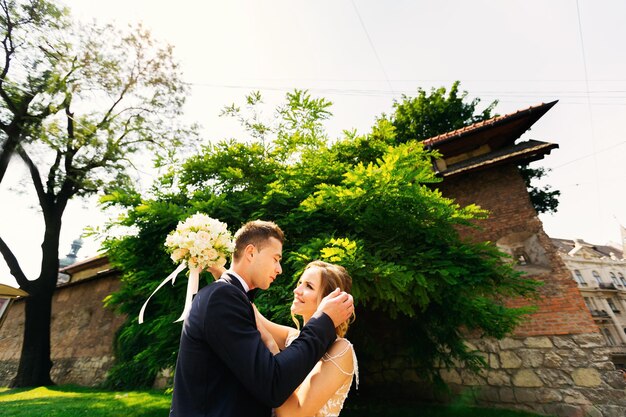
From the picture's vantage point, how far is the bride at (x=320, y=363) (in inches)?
60.1

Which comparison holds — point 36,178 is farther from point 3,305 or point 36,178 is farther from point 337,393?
point 337,393

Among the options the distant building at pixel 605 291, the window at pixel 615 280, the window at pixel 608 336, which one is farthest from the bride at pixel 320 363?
the window at pixel 615 280

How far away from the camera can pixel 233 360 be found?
1310mm

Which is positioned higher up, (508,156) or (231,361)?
(508,156)

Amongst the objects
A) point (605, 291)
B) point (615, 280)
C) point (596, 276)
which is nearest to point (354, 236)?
point (605, 291)

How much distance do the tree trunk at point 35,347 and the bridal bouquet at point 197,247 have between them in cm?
1715

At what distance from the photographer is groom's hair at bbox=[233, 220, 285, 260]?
193cm

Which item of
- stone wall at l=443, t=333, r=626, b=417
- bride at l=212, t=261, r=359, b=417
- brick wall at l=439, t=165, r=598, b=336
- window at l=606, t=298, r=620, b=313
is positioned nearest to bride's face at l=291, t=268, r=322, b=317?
bride at l=212, t=261, r=359, b=417

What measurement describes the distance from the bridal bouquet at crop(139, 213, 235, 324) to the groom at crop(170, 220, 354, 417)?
1.76 ft

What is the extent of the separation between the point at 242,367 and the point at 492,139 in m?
11.9

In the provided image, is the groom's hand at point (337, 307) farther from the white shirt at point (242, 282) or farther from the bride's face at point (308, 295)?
the bride's face at point (308, 295)

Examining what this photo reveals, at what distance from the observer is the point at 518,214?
8.77m

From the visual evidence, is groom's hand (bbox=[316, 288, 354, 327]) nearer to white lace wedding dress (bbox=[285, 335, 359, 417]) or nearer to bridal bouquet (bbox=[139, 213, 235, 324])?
white lace wedding dress (bbox=[285, 335, 359, 417])

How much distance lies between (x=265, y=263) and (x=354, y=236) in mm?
3120
